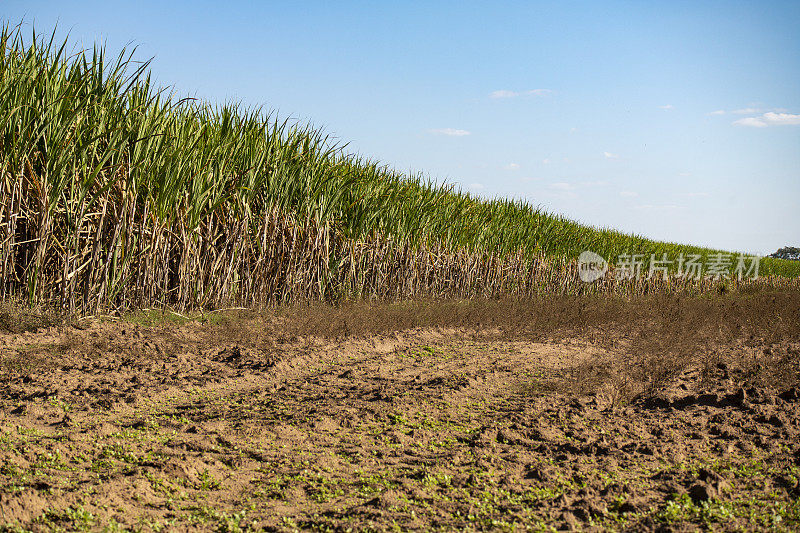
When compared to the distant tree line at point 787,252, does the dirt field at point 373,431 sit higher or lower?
lower

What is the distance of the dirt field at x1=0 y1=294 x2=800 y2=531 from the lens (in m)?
2.55

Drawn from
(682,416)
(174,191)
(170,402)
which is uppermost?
(174,191)

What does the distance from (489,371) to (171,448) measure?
2910mm

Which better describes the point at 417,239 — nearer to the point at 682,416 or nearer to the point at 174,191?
the point at 174,191

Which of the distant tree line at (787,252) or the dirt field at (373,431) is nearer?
the dirt field at (373,431)

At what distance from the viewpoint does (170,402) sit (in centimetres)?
404

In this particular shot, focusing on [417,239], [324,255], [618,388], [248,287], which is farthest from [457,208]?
[618,388]

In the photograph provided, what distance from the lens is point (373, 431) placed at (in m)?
3.56

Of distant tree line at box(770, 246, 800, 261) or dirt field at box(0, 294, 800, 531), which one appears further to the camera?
distant tree line at box(770, 246, 800, 261)

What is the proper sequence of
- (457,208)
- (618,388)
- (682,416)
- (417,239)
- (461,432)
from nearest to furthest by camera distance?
(461,432) < (682,416) < (618,388) < (417,239) < (457,208)

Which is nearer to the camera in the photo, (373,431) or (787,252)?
(373,431)

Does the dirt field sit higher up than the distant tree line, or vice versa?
the distant tree line

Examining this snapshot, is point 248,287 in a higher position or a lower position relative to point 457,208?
lower

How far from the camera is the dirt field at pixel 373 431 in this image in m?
2.55
